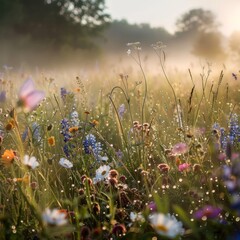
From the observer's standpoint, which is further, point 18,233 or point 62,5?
point 62,5

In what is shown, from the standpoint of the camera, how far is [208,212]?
1.40 meters

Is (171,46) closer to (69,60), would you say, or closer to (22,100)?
(69,60)

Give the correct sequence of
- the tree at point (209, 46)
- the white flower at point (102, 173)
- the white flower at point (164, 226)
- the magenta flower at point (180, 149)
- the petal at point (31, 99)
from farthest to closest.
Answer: the tree at point (209, 46)
the magenta flower at point (180, 149)
the white flower at point (102, 173)
the petal at point (31, 99)
the white flower at point (164, 226)

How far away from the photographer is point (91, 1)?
27234mm

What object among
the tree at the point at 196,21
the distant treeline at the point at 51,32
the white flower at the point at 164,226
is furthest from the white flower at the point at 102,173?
the tree at the point at 196,21

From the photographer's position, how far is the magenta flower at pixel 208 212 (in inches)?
54.1

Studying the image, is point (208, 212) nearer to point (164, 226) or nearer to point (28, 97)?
point (164, 226)

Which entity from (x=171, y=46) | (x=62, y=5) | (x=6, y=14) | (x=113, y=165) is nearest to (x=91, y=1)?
(x=62, y=5)

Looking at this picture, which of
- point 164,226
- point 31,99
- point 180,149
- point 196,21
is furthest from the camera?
point 196,21

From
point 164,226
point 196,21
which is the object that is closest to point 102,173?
point 164,226

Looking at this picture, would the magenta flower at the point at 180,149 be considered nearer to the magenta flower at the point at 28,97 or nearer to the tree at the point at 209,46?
the magenta flower at the point at 28,97

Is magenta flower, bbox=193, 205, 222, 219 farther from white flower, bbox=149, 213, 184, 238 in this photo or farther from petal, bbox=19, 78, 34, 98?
petal, bbox=19, 78, 34, 98

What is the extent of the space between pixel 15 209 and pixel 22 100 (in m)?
0.42

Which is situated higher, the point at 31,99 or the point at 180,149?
the point at 180,149
